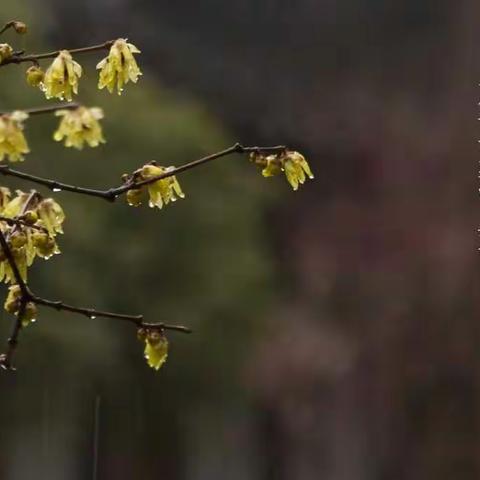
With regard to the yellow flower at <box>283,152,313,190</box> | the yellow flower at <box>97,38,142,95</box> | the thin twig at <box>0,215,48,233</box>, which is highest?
the yellow flower at <box>97,38,142,95</box>

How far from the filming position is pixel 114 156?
5.64 meters

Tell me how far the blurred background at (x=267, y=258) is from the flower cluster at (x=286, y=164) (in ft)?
12.0

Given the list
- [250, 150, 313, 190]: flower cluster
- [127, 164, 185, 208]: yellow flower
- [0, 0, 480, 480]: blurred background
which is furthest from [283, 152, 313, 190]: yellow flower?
[0, 0, 480, 480]: blurred background

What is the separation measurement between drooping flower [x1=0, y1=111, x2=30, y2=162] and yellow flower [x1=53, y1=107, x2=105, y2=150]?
0.25 feet

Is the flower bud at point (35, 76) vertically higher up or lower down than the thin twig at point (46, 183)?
higher up

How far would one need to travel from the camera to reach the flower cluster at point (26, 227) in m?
1.30

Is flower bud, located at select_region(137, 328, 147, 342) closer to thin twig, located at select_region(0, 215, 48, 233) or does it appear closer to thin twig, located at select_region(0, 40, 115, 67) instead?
thin twig, located at select_region(0, 215, 48, 233)

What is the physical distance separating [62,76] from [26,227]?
0.16 m

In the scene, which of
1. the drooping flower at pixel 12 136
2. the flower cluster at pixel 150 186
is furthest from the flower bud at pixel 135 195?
the drooping flower at pixel 12 136

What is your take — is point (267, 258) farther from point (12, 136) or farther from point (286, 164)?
point (12, 136)

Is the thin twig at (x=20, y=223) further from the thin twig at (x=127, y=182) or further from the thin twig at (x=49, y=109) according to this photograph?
the thin twig at (x=49, y=109)

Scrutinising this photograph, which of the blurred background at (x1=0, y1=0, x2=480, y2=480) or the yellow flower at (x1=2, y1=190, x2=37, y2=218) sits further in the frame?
the blurred background at (x1=0, y1=0, x2=480, y2=480)

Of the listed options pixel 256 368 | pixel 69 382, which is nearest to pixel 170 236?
pixel 69 382

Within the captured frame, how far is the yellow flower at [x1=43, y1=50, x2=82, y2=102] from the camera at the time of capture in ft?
4.33
